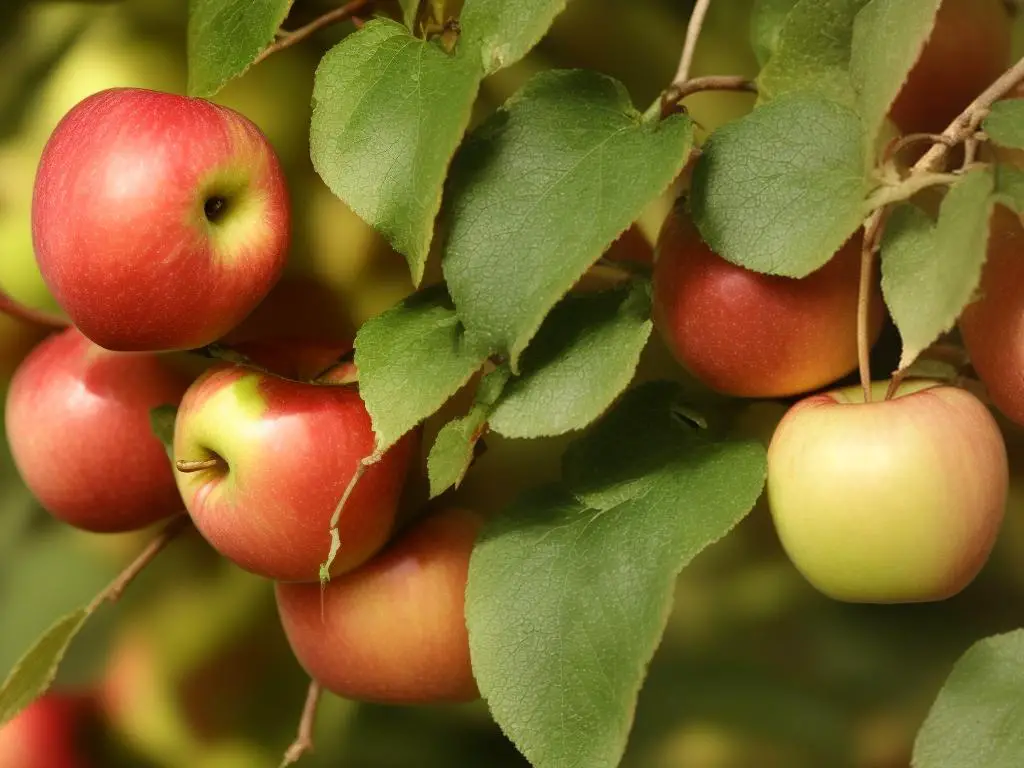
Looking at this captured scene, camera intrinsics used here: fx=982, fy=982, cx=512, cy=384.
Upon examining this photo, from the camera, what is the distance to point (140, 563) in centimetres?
48

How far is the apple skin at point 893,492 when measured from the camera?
32 cm

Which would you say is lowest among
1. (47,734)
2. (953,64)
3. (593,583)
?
(47,734)

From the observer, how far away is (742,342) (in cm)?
36

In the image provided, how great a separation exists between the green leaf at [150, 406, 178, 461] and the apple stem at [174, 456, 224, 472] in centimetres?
3

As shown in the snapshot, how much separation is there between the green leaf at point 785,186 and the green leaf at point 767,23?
61 millimetres

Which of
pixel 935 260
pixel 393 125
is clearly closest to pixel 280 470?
pixel 393 125

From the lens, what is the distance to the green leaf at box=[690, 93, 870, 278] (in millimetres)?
328

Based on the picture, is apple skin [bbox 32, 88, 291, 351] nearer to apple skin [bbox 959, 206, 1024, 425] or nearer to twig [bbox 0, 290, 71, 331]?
twig [bbox 0, 290, 71, 331]

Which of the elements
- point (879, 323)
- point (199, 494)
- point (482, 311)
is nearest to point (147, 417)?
point (199, 494)

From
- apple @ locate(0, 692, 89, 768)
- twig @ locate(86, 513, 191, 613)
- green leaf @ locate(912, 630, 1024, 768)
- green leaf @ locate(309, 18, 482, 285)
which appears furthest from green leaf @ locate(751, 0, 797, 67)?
apple @ locate(0, 692, 89, 768)

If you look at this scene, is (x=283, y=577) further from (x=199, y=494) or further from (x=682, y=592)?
(x=682, y=592)

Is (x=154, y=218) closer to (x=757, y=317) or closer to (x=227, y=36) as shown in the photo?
(x=227, y=36)

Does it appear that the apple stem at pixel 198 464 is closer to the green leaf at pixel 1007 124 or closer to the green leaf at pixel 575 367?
the green leaf at pixel 575 367

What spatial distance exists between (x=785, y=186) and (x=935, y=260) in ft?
0.18
